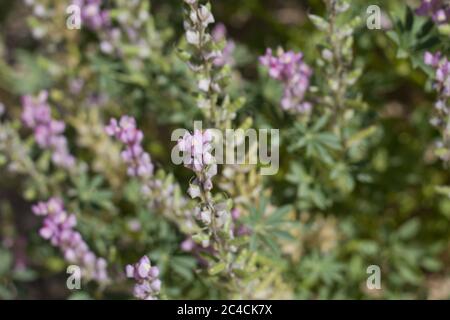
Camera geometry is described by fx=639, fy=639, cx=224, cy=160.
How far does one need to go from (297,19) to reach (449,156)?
8.93ft

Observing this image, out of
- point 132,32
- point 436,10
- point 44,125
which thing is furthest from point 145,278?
point 436,10

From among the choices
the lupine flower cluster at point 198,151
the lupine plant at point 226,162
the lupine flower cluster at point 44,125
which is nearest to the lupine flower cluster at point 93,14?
the lupine plant at point 226,162

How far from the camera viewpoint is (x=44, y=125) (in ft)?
10.9

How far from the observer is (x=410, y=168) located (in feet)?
12.9

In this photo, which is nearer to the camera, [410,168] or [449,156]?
[449,156]

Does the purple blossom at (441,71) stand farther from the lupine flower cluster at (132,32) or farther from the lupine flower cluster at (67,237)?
the lupine flower cluster at (67,237)

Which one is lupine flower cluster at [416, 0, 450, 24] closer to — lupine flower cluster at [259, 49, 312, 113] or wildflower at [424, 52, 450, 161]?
wildflower at [424, 52, 450, 161]

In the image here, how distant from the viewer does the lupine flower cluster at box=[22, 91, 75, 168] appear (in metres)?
3.28

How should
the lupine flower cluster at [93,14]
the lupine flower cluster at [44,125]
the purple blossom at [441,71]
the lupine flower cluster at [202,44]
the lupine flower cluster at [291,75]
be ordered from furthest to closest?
the lupine flower cluster at [93,14]
the lupine flower cluster at [44,125]
the lupine flower cluster at [291,75]
the purple blossom at [441,71]
the lupine flower cluster at [202,44]

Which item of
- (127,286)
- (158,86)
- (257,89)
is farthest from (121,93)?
(127,286)

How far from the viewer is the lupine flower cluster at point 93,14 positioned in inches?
134

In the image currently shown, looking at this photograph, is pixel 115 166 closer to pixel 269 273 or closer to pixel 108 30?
pixel 108 30

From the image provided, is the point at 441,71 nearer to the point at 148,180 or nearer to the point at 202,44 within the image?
the point at 202,44

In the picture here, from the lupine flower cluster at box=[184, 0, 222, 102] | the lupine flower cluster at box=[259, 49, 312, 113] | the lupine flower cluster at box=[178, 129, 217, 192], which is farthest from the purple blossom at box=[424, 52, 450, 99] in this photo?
the lupine flower cluster at box=[178, 129, 217, 192]
